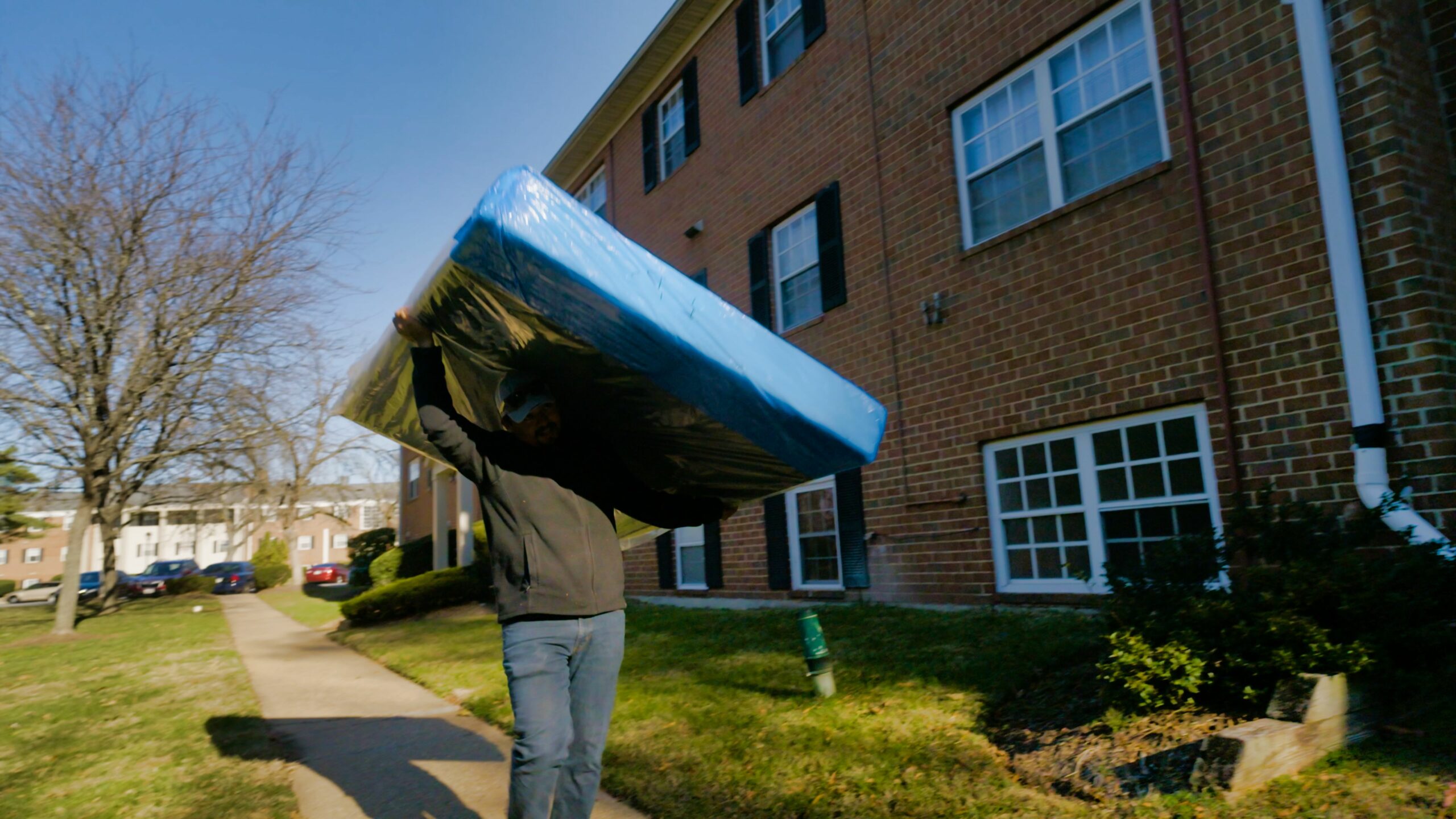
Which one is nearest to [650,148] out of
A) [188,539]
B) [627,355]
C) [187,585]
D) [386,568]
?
[386,568]

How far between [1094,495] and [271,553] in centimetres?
4106

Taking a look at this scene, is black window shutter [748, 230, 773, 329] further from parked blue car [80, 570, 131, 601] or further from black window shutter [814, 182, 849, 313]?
parked blue car [80, 570, 131, 601]

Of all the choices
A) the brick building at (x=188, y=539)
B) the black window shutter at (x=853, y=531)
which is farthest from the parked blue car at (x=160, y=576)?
the black window shutter at (x=853, y=531)

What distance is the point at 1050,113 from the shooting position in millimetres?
7535

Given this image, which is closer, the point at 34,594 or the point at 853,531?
the point at 853,531

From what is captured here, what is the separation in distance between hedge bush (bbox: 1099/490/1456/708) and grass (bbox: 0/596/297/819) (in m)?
4.02

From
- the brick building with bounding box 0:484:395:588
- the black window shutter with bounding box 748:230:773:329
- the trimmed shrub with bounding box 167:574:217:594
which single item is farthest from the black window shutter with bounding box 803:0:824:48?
the brick building with bounding box 0:484:395:588

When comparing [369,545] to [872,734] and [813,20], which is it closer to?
[813,20]

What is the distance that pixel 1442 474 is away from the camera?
16.3ft

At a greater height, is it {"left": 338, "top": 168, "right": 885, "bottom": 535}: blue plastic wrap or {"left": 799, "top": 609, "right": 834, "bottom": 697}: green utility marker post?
→ {"left": 338, "top": 168, "right": 885, "bottom": 535}: blue plastic wrap

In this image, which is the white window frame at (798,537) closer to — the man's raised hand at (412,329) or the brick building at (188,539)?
the man's raised hand at (412,329)

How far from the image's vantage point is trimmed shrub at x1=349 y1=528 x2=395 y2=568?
3003cm

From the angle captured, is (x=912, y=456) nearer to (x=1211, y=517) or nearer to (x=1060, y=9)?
(x=1211, y=517)

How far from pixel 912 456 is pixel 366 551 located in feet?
85.7
